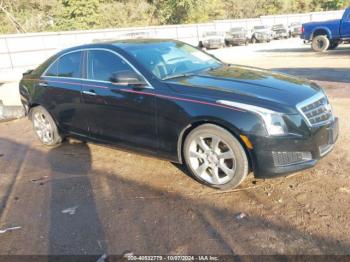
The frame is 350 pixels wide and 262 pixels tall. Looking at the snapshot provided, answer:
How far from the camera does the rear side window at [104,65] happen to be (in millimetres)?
4867

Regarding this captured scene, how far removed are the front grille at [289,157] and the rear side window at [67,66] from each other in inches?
120

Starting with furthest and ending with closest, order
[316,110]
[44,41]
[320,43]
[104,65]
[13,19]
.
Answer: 1. [13,19]
2. [44,41]
3. [320,43]
4. [104,65]
5. [316,110]

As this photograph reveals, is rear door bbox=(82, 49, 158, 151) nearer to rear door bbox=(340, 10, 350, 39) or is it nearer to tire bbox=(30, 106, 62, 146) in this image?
tire bbox=(30, 106, 62, 146)

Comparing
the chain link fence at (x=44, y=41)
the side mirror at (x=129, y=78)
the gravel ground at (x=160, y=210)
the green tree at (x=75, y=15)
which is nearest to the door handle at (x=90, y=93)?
the side mirror at (x=129, y=78)

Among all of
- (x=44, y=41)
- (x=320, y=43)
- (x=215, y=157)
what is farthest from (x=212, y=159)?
(x=44, y=41)

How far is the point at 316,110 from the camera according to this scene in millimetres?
4074

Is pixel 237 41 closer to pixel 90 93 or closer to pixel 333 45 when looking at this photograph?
pixel 333 45

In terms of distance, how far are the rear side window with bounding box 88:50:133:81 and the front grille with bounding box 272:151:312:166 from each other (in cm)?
208

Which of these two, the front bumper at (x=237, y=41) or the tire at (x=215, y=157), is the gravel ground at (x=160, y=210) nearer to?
the tire at (x=215, y=157)

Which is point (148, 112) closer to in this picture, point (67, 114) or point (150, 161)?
point (150, 161)

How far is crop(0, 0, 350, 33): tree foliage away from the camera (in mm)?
31766

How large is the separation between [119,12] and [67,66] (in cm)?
3376

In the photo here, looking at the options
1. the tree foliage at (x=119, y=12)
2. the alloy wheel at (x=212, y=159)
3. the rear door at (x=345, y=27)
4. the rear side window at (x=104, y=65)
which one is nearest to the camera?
the alloy wheel at (x=212, y=159)

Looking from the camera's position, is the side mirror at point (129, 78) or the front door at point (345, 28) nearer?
the side mirror at point (129, 78)
